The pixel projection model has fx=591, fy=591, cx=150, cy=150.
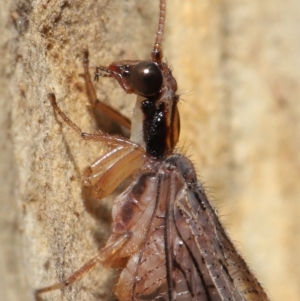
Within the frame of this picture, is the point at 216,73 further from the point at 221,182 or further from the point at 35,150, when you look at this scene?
the point at 35,150

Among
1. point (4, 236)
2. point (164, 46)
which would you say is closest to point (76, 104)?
point (4, 236)

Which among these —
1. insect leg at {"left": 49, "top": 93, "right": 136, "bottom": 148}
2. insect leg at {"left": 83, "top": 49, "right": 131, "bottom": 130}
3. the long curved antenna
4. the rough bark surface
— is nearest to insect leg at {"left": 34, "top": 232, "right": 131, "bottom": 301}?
the rough bark surface

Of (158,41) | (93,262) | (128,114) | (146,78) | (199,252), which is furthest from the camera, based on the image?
(128,114)

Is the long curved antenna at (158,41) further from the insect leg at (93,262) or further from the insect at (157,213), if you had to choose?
the insect leg at (93,262)

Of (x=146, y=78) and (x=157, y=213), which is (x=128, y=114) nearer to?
(x=146, y=78)

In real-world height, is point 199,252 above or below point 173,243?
below

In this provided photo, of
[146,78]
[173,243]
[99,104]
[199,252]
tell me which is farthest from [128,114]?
[199,252]
